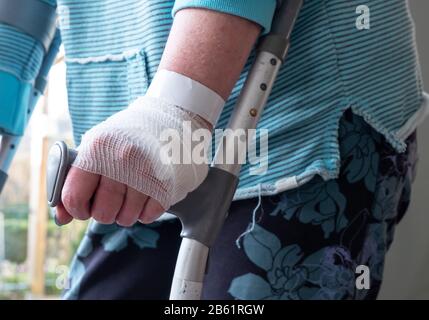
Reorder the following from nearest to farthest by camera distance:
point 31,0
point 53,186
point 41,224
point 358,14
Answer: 1. point 53,186
2. point 358,14
3. point 31,0
4. point 41,224

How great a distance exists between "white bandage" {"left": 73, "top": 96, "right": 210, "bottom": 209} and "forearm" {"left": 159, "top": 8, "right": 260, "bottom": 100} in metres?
0.06

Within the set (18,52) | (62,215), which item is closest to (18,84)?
(18,52)

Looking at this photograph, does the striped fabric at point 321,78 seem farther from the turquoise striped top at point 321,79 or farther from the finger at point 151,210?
the finger at point 151,210

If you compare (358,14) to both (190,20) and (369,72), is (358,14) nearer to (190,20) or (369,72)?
(369,72)

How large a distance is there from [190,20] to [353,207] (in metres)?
Answer: 0.29

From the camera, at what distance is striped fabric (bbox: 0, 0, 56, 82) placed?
2.84 ft

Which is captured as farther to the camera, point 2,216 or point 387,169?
point 2,216

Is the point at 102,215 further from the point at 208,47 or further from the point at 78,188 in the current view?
the point at 208,47

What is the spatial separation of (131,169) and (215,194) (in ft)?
0.33

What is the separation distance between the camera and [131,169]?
0.52 m

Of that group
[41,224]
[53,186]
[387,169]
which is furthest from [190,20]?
[41,224]

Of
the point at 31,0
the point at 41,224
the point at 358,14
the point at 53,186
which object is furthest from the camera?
the point at 41,224
